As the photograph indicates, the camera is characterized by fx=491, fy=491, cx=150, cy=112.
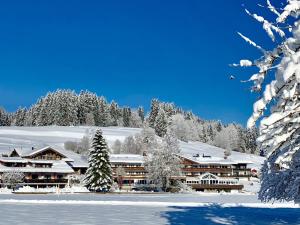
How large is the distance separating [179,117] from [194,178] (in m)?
89.3

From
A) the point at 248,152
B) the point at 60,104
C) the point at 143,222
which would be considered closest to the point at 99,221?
the point at 143,222

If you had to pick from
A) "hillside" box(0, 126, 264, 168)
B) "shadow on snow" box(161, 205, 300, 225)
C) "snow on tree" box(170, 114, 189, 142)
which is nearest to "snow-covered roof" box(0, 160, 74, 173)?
"hillside" box(0, 126, 264, 168)

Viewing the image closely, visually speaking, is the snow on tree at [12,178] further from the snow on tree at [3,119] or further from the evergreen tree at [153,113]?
the snow on tree at [3,119]

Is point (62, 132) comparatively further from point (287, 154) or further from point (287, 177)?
point (287, 154)

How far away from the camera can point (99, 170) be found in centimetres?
7731

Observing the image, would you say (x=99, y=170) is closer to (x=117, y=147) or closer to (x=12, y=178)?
(x=12, y=178)

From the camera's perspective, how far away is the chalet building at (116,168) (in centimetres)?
9250

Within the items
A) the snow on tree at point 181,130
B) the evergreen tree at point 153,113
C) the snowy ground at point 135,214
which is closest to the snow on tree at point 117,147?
the evergreen tree at point 153,113

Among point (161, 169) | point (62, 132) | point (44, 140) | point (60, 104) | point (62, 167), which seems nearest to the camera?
point (161, 169)

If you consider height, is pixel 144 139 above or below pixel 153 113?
below

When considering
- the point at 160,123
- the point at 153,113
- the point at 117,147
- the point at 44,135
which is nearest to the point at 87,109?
the point at 153,113

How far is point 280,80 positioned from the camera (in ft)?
17.5

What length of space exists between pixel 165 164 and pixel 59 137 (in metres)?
80.1

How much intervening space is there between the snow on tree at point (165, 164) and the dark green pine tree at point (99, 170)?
398 inches
